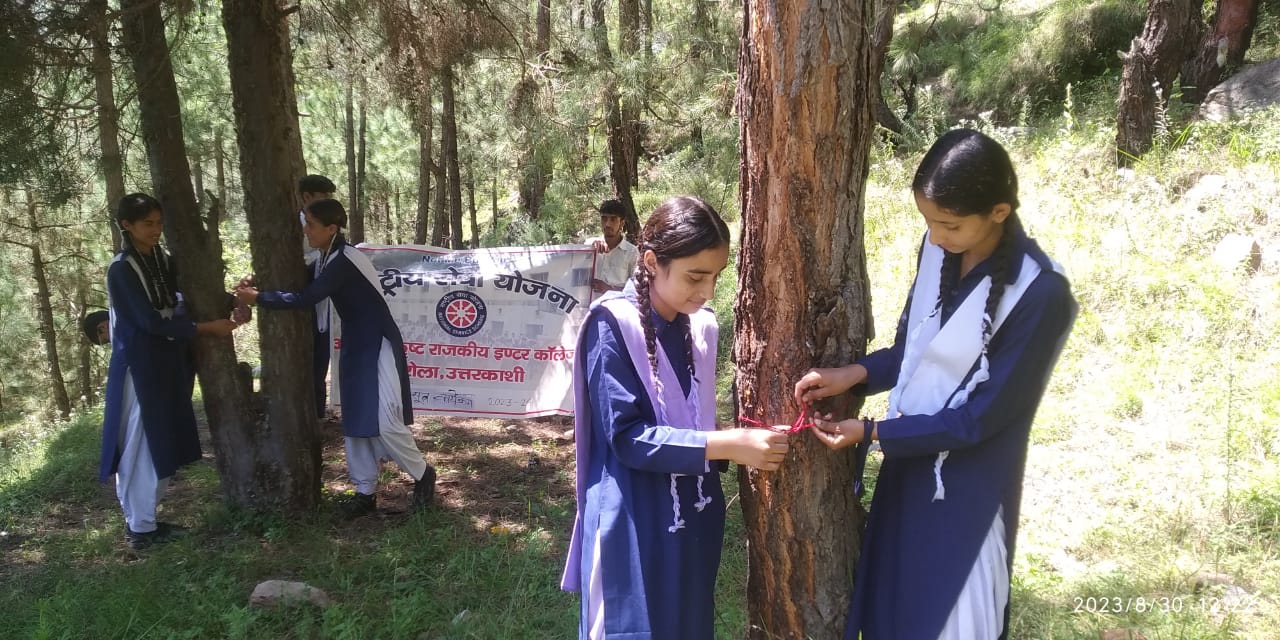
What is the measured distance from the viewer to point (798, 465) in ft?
6.51

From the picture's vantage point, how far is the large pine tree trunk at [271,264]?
3998 millimetres

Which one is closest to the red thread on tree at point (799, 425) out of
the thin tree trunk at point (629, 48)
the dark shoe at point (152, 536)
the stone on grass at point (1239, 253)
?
the dark shoe at point (152, 536)

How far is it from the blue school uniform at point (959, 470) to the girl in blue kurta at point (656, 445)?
32cm

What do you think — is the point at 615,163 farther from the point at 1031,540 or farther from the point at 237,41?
the point at 1031,540

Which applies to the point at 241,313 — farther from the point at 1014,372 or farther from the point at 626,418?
the point at 1014,372

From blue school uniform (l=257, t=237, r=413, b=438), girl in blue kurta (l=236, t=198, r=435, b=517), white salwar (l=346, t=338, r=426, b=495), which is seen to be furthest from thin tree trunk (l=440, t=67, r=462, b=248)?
white salwar (l=346, t=338, r=426, b=495)

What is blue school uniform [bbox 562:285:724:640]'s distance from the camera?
5.90 ft

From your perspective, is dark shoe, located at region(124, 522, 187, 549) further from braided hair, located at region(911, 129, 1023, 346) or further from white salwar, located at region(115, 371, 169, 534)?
braided hair, located at region(911, 129, 1023, 346)

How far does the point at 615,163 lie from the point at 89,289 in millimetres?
13547

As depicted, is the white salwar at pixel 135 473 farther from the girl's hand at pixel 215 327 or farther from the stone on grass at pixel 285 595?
the stone on grass at pixel 285 595

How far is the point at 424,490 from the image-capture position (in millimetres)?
4398

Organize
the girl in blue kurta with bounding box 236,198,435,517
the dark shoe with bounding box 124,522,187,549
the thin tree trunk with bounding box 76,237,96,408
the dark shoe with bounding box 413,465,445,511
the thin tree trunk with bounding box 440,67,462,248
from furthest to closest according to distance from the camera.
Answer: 1. the thin tree trunk with bounding box 76,237,96,408
2. the thin tree trunk with bounding box 440,67,462,248
3. the dark shoe with bounding box 413,465,445,511
4. the girl in blue kurta with bounding box 236,198,435,517
5. the dark shoe with bounding box 124,522,187,549

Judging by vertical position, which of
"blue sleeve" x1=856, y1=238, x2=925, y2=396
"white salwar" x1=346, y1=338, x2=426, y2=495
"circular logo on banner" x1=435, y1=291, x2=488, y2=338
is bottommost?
"white salwar" x1=346, y1=338, x2=426, y2=495

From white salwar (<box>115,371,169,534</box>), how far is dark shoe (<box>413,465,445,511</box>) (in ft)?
4.28
